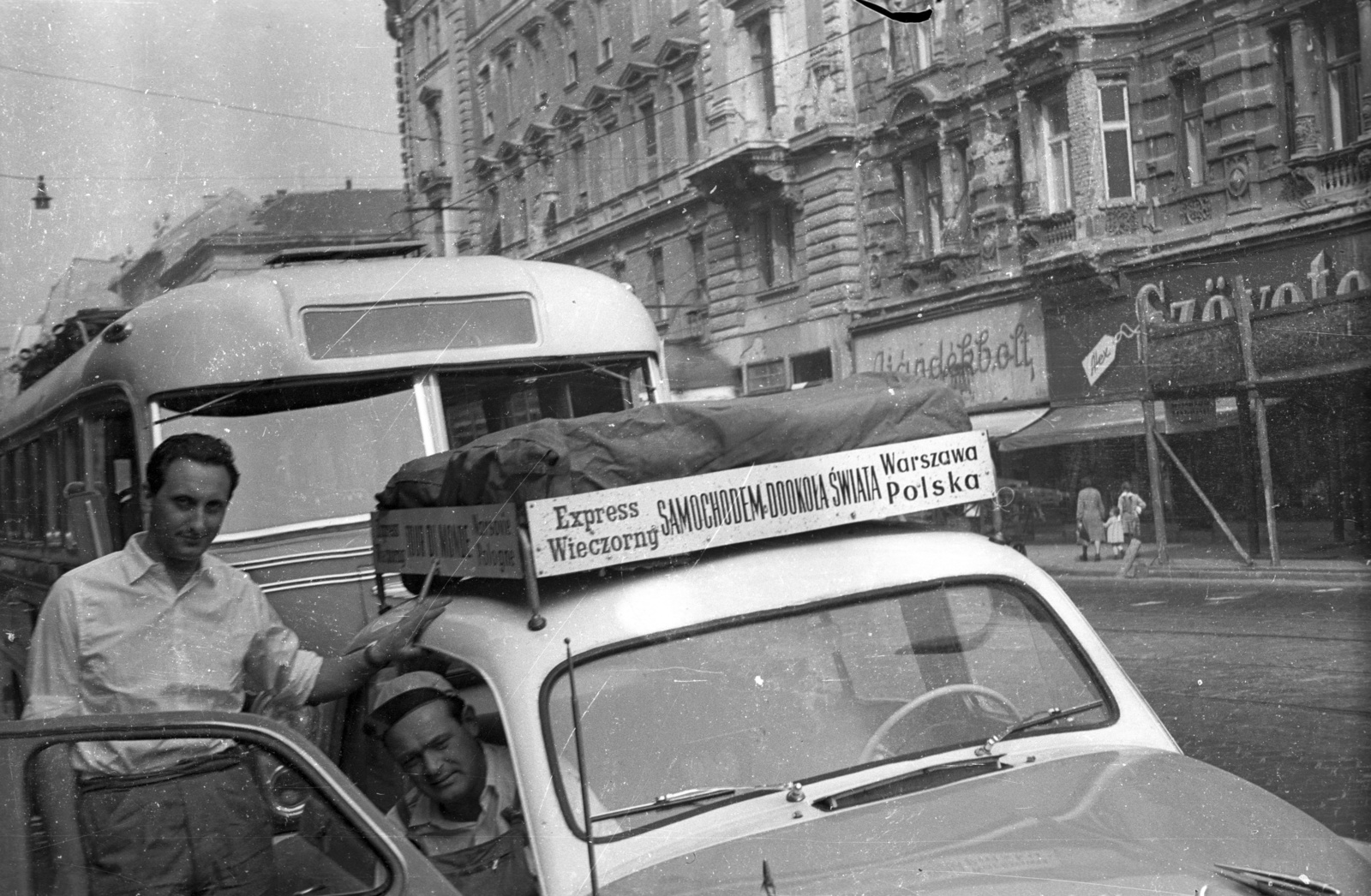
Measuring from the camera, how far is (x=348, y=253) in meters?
6.83

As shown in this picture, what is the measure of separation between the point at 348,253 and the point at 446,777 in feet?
14.5

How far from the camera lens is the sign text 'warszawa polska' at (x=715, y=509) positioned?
2.66 m

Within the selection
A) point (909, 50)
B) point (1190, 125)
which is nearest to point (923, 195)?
point (909, 50)

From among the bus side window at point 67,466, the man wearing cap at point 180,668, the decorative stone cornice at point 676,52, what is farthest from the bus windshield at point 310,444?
the man wearing cap at point 180,668

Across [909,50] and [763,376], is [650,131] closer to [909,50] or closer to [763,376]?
[909,50]

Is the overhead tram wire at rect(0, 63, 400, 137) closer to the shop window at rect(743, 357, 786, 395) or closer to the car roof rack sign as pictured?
the car roof rack sign

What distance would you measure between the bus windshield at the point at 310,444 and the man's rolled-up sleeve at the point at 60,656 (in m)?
3.36

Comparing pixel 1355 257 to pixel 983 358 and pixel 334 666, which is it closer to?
pixel 983 358

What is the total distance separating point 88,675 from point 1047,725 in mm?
1972

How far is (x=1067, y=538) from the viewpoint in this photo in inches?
508

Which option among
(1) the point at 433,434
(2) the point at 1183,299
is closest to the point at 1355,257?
(2) the point at 1183,299

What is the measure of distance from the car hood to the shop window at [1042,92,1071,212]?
22.5ft

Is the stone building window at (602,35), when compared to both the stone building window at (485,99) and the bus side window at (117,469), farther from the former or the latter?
the bus side window at (117,469)

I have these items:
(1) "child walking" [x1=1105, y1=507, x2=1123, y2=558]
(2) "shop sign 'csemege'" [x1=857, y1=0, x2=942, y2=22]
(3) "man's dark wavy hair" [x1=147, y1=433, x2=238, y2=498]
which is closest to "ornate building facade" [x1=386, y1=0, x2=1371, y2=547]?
(2) "shop sign 'csemege'" [x1=857, y1=0, x2=942, y2=22]
